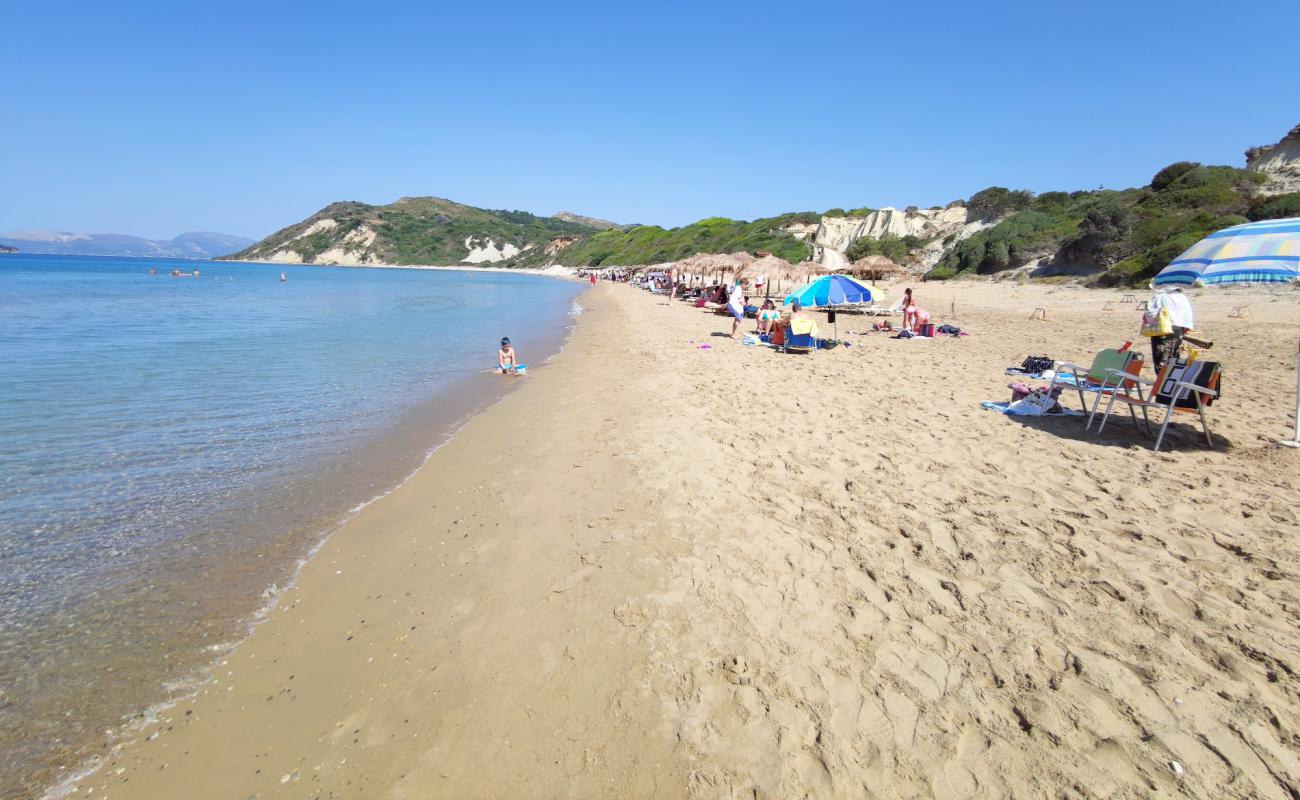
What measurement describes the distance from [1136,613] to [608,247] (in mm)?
86351

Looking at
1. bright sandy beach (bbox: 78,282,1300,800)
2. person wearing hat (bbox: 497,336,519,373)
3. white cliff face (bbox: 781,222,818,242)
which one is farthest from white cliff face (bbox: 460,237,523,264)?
bright sandy beach (bbox: 78,282,1300,800)

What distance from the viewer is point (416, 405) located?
8.20 metres

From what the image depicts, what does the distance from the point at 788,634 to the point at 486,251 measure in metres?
117

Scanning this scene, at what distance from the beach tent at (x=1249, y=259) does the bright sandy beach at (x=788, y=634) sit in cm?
153

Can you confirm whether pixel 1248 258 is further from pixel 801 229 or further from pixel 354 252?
pixel 354 252

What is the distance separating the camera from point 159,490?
492 cm

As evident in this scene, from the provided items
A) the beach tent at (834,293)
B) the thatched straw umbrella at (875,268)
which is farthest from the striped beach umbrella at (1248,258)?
the thatched straw umbrella at (875,268)

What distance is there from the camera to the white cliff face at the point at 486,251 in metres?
109

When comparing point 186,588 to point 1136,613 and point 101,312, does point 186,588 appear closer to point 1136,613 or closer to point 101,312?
point 1136,613

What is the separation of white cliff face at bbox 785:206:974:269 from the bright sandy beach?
36.6 m

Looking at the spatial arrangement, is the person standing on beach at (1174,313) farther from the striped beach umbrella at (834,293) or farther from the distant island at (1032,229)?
the distant island at (1032,229)

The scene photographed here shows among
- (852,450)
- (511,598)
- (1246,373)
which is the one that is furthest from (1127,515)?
(1246,373)

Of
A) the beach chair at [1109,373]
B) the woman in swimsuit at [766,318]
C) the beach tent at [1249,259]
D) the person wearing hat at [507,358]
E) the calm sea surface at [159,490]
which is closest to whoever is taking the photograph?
the calm sea surface at [159,490]

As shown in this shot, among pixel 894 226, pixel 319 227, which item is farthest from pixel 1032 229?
pixel 319 227
